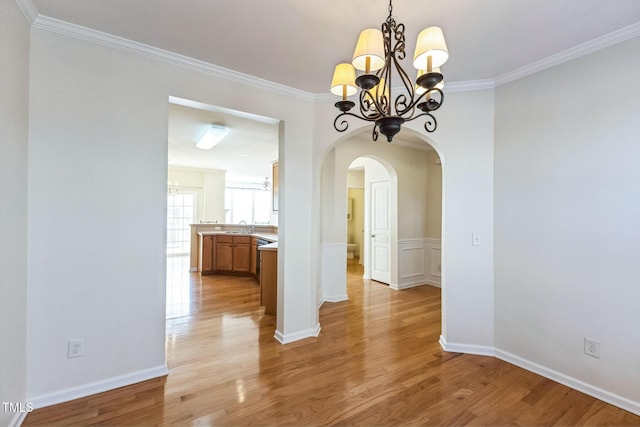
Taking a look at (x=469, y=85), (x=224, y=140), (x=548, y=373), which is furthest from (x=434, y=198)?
(x=224, y=140)

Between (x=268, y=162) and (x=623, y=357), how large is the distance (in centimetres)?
675

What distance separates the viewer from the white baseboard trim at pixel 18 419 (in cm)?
174

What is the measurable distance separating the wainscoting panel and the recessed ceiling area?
3160 millimetres

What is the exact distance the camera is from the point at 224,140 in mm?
5312

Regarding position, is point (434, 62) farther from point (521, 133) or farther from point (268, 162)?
point (268, 162)

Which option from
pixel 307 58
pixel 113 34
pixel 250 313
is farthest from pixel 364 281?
pixel 113 34

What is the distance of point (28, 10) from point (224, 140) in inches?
136

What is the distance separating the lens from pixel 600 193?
7.25ft

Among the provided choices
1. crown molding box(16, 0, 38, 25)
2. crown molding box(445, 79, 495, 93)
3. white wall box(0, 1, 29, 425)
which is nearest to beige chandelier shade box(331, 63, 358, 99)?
crown molding box(445, 79, 495, 93)

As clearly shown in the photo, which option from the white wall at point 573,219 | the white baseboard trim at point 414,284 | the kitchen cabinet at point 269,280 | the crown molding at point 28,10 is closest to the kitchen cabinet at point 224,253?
the kitchen cabinet at point 269,280

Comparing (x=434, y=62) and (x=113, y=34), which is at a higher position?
(x=113, y=34)

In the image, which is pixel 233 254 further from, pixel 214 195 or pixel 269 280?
pixel 214 195

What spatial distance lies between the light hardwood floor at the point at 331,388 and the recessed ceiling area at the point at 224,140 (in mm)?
2341

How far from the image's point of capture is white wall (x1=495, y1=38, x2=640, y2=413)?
2096 millimetres
